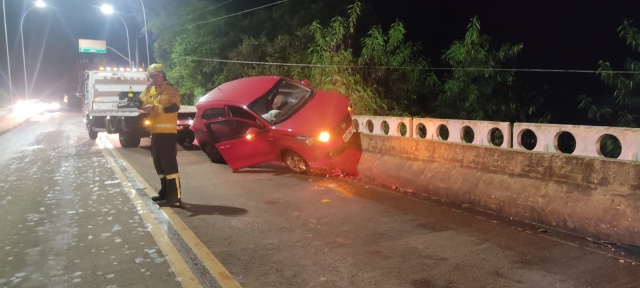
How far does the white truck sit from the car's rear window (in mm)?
6043

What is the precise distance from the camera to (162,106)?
6641 mm

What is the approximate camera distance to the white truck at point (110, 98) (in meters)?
14.9

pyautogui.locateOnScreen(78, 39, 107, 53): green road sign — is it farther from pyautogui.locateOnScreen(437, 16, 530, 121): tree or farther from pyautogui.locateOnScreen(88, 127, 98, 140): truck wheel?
pyautogui.locateOnScreen(437, 16, 530, 121): tree

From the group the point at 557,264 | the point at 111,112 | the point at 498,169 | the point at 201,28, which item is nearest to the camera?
the point at 557,264

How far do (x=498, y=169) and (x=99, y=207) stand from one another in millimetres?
5276

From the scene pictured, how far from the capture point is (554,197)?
17.3ft

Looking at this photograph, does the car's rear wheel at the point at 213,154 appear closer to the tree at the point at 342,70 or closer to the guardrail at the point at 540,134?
the guardrail at the point at 540,134

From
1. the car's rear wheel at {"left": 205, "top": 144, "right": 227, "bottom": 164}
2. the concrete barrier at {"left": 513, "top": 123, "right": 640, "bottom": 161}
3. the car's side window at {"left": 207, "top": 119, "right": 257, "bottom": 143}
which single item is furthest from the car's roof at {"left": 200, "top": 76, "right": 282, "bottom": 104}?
the concrete barrier at {"left": 513, "top": 123, "right": 640, "bottom": 161}

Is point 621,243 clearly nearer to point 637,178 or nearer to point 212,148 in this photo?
point 637,178

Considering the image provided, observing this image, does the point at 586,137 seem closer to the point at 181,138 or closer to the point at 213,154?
the point at 213,154

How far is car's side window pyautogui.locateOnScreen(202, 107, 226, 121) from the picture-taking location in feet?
33.2

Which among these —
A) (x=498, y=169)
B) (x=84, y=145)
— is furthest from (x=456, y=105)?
(x=84, y=145)

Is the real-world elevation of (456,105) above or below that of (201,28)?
below

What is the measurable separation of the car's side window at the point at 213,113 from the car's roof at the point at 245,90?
206 millimetres
